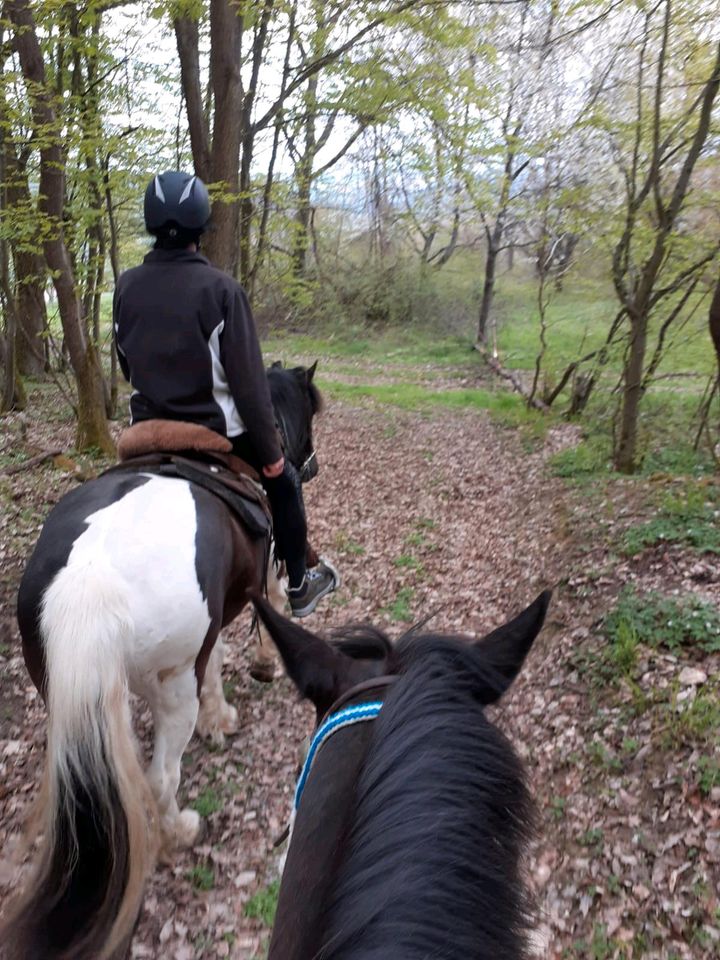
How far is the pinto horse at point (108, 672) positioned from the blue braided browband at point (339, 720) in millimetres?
1191

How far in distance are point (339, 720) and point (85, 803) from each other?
5.02 feet

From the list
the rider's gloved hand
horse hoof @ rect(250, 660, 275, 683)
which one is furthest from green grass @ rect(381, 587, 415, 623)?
the rider's gloved hand

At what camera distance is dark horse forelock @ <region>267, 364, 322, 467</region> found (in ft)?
17.4

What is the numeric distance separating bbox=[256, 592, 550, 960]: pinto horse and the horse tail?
118 cm

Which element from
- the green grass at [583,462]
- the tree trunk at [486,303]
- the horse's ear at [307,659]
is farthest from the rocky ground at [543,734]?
the tree trunk at [486,303]

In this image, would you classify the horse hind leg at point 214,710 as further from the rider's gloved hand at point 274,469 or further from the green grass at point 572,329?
the green grass at point 572,329

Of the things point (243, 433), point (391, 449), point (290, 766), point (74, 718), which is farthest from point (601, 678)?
point (391, 449)

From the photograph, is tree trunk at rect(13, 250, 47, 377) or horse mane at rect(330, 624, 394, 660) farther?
tree trunk at rect(13, 250, 47, 377)

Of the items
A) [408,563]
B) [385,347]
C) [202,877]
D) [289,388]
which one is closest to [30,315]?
[408,563]

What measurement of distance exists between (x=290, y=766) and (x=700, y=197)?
8.16 meters

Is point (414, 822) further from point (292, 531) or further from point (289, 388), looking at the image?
point (289, 388)

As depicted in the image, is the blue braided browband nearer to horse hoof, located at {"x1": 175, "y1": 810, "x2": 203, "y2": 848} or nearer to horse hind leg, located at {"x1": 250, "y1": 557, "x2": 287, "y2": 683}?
horse hoof, located at {"x1": 175, "y1": 810, "x2": 203, "y2": 848}

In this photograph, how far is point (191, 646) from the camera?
317 cm

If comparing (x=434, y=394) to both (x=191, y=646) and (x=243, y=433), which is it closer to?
(x=243, y=433)
